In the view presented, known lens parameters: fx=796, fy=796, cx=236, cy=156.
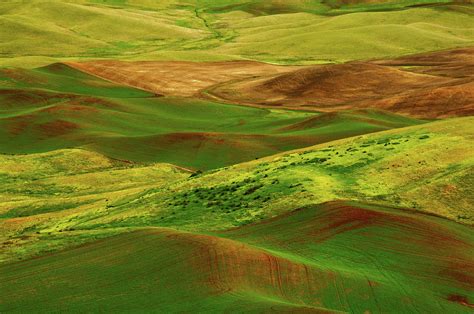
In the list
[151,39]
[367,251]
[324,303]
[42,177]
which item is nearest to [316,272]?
[324,303]

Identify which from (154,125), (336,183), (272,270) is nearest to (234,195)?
→ (336,183)

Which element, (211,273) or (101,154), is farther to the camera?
(101,154)

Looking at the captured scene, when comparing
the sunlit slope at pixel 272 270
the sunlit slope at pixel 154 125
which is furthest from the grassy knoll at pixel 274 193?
the sunlit slope at pixel 154 125

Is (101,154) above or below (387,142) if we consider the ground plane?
below

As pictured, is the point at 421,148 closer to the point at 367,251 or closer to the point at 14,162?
the point at 367,251

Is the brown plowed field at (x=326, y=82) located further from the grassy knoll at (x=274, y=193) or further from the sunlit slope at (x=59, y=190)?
the sunlit slope at (x=59, y=190)
